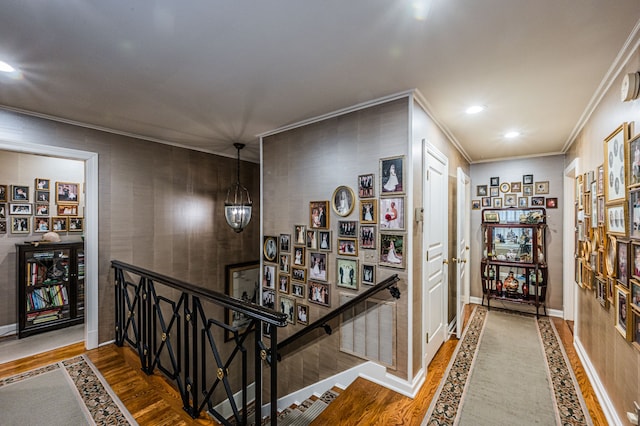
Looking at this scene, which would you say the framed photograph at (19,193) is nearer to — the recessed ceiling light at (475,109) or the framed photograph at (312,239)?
the framed photograph at (312,239)

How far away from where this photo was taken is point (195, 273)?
12.9 ft

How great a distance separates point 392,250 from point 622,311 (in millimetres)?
1418

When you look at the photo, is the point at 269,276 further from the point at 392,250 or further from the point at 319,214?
the point at 392,250

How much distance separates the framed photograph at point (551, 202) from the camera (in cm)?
429

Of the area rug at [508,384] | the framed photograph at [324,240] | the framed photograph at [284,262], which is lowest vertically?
the area rug at [508,384]

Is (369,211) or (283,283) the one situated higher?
(369,211)

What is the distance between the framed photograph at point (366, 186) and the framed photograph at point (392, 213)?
13 centimetres

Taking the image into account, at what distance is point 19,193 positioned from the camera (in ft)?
12.3

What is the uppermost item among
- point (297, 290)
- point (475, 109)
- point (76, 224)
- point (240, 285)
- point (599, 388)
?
point (475, 109)

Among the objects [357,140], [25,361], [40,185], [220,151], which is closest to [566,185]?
[357,140]

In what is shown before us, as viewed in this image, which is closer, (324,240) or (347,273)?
(347,273)

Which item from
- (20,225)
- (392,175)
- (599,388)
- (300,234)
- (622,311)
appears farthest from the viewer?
(20,225)

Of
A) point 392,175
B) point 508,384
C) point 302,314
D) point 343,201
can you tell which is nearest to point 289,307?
point 302,314

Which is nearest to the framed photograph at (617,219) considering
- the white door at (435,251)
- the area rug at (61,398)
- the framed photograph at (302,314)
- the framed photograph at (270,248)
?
the white door at (435,251)
